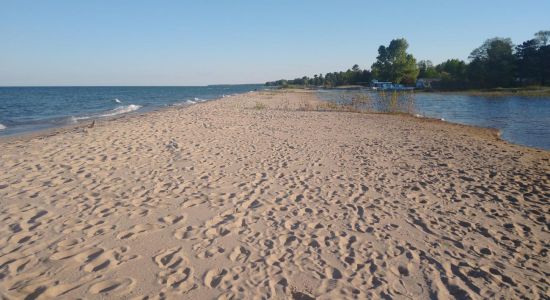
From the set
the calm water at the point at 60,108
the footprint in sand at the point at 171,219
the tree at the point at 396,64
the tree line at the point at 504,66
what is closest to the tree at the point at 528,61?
the tree line at the point at 504,66

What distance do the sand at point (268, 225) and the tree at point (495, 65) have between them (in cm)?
7089

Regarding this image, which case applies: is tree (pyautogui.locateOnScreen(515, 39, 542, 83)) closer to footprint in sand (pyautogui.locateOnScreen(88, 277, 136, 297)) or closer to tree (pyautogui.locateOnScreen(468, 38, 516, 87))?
tree (pyautogui.locateOnScreen(468, 38, 516, 87))

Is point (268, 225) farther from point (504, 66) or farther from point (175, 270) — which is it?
point (504, 66)

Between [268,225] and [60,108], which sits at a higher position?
[268,225]

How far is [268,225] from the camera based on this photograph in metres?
A: 4.96

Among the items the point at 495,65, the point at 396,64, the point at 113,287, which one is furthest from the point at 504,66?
the point at 113,287

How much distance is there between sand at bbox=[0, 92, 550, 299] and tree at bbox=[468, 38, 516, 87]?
70.9m

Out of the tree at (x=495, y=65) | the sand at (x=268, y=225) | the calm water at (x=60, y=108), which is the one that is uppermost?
the tree at (x=495, y=65)

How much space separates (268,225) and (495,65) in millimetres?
80811

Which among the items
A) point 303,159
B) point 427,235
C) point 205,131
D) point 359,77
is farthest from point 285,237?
point 359,77

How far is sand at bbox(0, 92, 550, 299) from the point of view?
362cm

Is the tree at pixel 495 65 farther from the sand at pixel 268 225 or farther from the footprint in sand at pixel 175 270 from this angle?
the footprint in sand at pixel 175 270

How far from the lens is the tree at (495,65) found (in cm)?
6762

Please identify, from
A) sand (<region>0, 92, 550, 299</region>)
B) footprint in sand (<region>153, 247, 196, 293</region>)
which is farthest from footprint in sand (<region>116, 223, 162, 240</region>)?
footprint in sand (<region>153, 247, 196, 293</region>)
